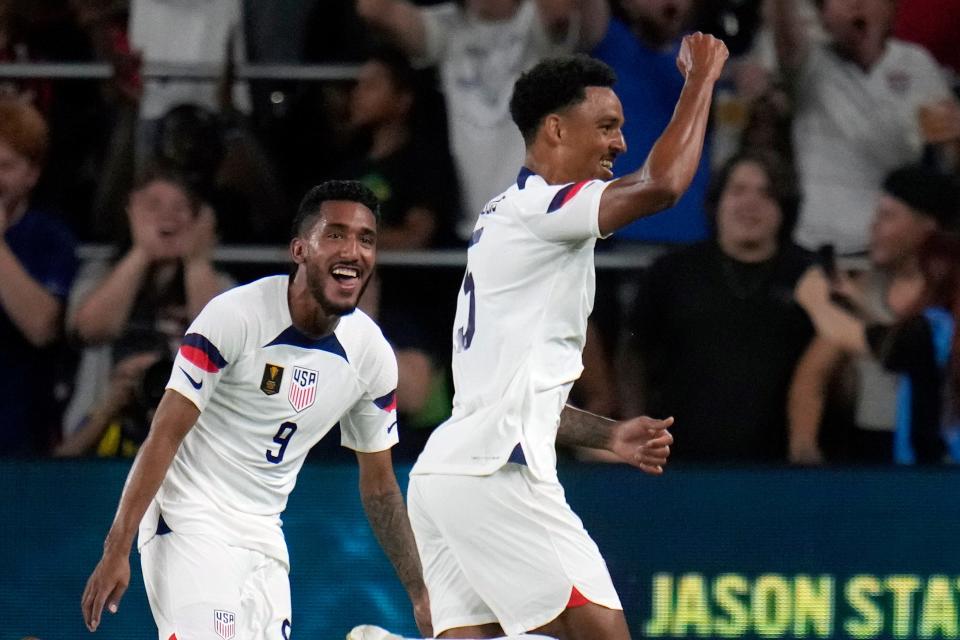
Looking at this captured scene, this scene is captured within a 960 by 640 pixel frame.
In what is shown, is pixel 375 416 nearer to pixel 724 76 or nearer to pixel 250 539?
pixel 250 539

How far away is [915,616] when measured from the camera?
613cm

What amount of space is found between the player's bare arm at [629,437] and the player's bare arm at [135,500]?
104 centimetres

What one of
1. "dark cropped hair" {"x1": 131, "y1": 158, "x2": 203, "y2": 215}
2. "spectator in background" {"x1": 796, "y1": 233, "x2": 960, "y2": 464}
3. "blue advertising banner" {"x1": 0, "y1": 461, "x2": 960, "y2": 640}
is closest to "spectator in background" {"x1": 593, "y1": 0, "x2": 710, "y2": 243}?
"spectator in background" {"x1": 796, "y1": 233, "x2": 960, "y2": 464}

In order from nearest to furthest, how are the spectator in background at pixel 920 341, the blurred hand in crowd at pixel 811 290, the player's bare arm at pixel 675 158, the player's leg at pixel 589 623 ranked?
the player's bare arm at pixel 675 158 < the player's leg at pixel 589 623 < the spectator in background at pixel 920 341 < the blurred hand in crowd at pixel 811 290

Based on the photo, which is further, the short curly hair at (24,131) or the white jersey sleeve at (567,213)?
the short curly hair at (24,131)

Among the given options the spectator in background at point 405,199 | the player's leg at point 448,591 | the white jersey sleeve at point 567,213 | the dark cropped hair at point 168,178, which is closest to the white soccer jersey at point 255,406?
the player's leg at point 448,591

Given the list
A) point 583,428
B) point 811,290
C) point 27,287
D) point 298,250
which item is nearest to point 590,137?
point 583,428

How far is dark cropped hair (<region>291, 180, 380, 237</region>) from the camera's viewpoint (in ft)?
15.5

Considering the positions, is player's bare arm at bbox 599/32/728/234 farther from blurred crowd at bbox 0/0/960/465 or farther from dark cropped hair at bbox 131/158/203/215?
dark cropped hair at bbox 131/158/203/215

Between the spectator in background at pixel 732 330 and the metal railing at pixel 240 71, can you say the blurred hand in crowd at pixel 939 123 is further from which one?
the metal railing at pixel 240 71

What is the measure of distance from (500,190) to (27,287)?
1948 millimetres

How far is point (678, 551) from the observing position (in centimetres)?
625

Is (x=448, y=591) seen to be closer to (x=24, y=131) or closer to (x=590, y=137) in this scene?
(x=590, y=137)

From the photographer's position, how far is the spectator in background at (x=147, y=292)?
6.64 meters
